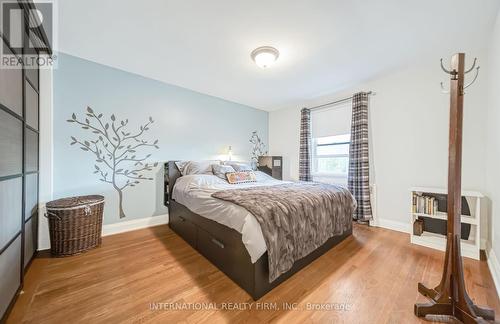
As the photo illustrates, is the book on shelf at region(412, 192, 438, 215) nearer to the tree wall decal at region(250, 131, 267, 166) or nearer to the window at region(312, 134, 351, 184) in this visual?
the window at region(312, 134, 351, 184)

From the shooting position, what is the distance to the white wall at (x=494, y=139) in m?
1.64

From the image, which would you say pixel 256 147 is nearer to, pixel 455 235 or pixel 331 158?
pixel 331 158

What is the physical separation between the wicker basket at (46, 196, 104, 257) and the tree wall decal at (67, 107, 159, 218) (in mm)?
554

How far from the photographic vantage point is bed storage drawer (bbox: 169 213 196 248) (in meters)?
2.26

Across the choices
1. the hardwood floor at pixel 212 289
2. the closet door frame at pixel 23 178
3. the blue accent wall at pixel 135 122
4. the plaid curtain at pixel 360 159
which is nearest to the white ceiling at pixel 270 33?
the blue accent wall at pixel 135 122

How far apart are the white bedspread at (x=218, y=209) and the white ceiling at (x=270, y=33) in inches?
65.0

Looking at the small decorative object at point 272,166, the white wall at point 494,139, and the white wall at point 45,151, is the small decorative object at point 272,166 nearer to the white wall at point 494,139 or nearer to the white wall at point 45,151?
the white wall at point 494,139

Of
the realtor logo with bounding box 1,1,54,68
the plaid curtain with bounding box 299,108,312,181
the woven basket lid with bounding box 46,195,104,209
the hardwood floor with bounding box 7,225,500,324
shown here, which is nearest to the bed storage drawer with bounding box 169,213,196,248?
the hardwood floor with bounding box 7,225,500,324

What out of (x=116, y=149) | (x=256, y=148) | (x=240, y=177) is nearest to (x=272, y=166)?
(x=256, y=148)

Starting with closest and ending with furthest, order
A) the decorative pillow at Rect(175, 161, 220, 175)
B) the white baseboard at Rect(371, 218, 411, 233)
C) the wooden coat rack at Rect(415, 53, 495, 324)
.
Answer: the wooden coat rack at Rect(415, 53, 495, 324)
the white baseboard at Rect(371, 218, 411, 233)
the decorative pillow at Rect(175, 161, 220, 175)

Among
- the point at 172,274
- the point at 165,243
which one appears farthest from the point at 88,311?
the point at 165,243

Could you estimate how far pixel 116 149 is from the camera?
2.70 metres

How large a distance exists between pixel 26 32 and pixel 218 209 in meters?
2.39

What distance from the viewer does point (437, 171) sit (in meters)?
2.47
